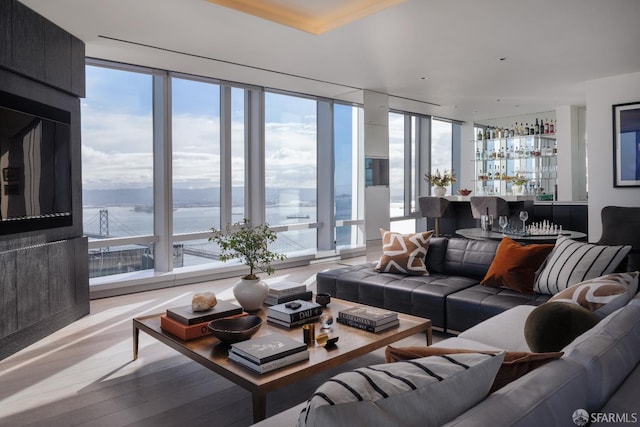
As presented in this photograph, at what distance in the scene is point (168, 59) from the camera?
4941 mm

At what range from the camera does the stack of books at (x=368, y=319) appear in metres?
2.49

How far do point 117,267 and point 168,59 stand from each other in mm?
2460

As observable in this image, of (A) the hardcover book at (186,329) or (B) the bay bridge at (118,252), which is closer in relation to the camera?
(A) the hardcover book at (186,329)

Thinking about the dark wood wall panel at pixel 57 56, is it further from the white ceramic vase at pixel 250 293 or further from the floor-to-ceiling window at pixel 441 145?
the floor-to-ceiling window at pixel 441 145

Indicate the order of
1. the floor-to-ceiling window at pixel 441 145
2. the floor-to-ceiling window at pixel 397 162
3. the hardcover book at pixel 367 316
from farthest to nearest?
the floor-to-ceiling window at pixel 441 145 < the floor-to-ceiling window at pixel 397 162 < the hardcover book at pixel 367 316

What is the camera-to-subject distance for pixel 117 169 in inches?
205

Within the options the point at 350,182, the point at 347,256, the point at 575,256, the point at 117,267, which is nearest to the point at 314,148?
the point at 350,182

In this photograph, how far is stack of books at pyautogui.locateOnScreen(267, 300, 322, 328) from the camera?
8.50 ft

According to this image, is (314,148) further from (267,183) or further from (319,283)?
(319,283)

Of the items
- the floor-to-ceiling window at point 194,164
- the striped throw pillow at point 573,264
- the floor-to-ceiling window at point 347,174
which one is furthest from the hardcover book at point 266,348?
the floor-to-ceiling window at point 347,174

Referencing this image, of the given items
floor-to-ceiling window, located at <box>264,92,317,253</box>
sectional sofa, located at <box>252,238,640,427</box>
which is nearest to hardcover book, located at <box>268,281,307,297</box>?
sectional sofa, located at <box>252,238,640,427</box>

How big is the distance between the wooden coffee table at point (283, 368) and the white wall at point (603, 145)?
483cm

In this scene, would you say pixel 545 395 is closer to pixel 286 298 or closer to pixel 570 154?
pixel 286 298

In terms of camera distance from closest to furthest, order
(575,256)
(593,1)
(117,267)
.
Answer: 1. (575,256)
2. (593,1)
3. (117,267)
